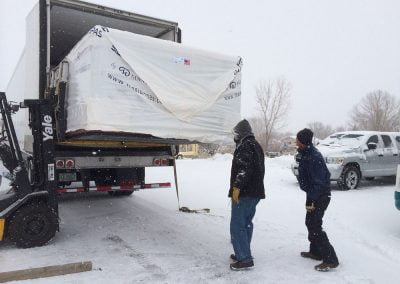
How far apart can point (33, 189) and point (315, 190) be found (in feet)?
13.5

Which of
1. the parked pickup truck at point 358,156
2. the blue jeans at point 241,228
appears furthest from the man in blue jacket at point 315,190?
the parked pickup truck at point 358,156

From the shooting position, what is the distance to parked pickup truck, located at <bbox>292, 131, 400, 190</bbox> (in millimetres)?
12281

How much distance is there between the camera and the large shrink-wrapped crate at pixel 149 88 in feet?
17.5

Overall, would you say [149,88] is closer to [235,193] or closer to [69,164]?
[235,193]

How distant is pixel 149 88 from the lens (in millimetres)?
5648

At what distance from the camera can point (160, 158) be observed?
786cm

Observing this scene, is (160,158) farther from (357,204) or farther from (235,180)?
(357,204)

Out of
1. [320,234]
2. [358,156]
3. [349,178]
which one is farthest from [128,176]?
[358,156]

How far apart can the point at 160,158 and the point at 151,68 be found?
2544mm

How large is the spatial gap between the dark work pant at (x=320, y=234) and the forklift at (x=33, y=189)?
365 cm

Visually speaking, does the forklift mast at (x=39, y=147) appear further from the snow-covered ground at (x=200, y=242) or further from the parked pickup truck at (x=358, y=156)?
the parked pickup truck at (x=358, y=156)

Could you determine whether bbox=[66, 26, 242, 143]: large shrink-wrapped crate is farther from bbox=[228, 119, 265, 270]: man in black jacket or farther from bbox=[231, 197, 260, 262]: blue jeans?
bbox=[231, 197, 260, 262]: blue jeans

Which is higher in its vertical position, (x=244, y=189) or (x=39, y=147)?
(x=39, y=147)

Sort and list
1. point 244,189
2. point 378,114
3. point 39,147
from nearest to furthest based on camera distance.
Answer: point 244,189
point 39,147
point 378,114
